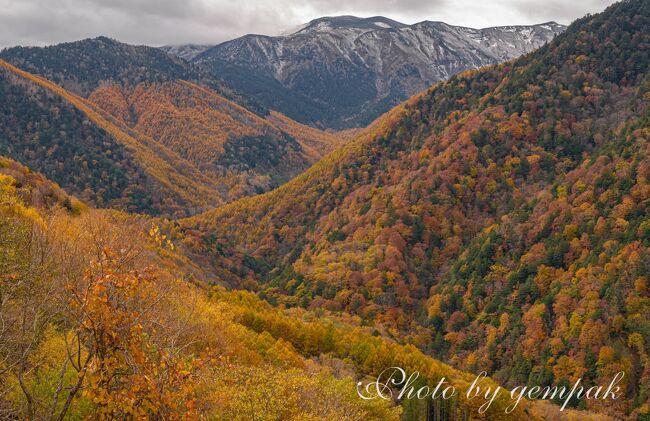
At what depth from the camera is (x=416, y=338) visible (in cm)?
17525

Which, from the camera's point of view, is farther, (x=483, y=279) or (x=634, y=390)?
(x=483, y=279)

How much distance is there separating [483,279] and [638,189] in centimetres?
5382

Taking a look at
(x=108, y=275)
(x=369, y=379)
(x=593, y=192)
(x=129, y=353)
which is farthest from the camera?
(x=593, y=192)

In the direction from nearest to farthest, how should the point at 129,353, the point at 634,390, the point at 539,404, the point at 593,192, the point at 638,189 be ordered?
the point at 129,353, the point at 539,404, the point at 634,390, the point at 638,189, the point at 593,192

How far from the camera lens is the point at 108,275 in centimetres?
1501

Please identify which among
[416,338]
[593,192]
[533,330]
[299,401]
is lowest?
[416,338]

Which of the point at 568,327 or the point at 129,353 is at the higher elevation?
the point at 129,353

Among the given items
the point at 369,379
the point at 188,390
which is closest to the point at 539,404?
the point at 369,379

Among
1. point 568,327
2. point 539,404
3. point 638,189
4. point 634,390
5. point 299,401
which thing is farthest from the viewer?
point 638,189

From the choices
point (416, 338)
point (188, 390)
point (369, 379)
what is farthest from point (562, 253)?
point (188, 390)

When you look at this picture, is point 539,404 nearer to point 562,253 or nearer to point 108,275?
point 562,253

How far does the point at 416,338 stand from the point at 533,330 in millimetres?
35180

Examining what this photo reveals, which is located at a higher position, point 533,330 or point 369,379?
point 369,379

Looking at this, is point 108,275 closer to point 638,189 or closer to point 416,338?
point 416,338
